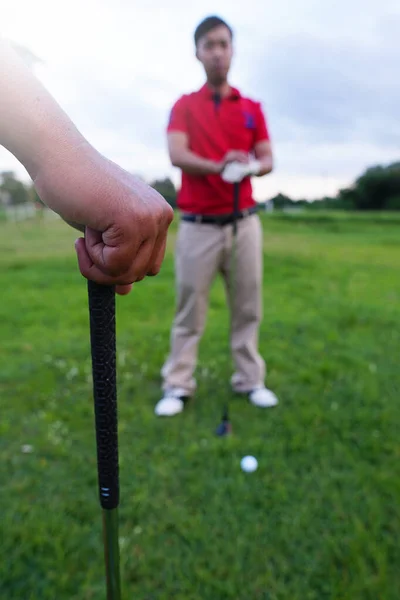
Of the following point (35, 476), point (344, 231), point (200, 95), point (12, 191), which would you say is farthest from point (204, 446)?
point (12, 191)

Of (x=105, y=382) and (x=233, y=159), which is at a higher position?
(x=233, y=159)

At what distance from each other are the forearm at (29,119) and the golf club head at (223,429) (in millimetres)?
2547

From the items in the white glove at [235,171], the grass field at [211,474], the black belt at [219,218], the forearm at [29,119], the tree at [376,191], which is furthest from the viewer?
the tree at [376,191]

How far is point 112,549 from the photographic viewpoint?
4.00 feet

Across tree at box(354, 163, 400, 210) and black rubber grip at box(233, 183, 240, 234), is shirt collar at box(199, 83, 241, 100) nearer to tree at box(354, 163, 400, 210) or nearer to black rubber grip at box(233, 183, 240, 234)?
black rubber grip at box(233, 183, 240, 234)

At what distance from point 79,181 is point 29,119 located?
14 cm

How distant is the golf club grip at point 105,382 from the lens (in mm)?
1051

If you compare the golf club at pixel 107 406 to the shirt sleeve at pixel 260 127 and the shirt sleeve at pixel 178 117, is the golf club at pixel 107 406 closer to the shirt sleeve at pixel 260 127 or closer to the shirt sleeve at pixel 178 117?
the shirt sleeve at pixel 178 117

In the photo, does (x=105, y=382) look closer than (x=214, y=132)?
Yes

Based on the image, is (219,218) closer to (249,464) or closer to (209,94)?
(209,94)

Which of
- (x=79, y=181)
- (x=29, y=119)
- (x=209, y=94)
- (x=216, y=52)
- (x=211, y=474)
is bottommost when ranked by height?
(x=211, y=474)

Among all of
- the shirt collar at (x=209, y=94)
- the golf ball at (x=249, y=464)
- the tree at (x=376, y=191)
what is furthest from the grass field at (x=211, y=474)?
the tree at (x=376, y=191)

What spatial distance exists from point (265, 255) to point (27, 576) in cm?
935

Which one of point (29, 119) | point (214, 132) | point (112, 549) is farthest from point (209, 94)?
point (112, 549)
